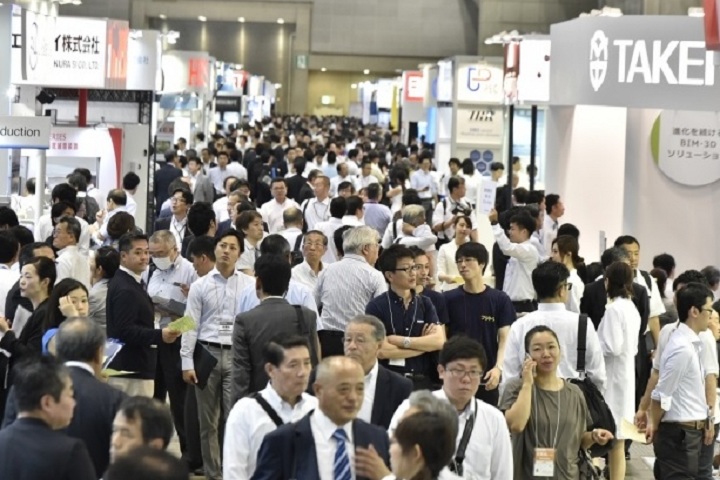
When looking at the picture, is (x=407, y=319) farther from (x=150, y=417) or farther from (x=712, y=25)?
(x=150, y=417)

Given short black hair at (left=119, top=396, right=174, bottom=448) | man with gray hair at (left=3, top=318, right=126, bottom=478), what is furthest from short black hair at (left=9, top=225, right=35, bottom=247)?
short black hair at (left=119, top=396, right=174, bottom=448)

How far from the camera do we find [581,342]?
7.21m

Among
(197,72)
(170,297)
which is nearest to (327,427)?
(170,297)

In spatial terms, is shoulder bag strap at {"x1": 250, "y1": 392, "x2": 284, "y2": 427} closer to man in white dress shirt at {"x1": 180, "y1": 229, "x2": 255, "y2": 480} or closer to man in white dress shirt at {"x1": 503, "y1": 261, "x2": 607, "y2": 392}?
man in white dress shirt at {"x1": 503, "y1": 261, "x2": 607, "y2": 392}

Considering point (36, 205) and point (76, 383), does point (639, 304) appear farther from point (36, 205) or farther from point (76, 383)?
point (36, 205)

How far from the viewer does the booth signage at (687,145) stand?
13.0 meters

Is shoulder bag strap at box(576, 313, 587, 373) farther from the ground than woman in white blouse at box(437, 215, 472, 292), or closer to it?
closer to it

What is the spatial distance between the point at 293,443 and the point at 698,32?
803cm

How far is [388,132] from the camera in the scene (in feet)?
143

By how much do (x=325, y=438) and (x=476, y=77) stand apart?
873 inches

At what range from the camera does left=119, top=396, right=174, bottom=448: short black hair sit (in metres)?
4.66

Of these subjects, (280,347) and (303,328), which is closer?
(280,347)

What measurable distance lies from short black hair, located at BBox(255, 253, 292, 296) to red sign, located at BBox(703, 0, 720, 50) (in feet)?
9.84

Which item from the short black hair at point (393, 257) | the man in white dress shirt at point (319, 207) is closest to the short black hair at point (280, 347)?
the short black hair at point (393, 257)
